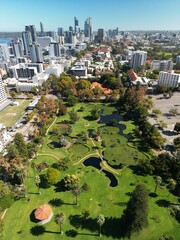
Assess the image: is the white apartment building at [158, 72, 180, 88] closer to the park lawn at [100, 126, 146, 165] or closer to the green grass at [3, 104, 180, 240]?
the park lawn at [100, 126, 146, 165]

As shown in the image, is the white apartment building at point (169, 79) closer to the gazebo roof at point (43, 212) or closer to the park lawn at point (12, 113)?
the park lawn at point (12, 113)

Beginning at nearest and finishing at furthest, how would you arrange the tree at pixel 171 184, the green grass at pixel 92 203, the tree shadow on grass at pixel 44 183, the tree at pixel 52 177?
the green grass at pixel 92 203, the tree at pixel 171 184, the tree at pixel 52 177, the tree shadow on grass at pixel 44 183

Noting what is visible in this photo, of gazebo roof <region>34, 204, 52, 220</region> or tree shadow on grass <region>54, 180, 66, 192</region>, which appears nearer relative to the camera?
gazebo roof <region>34, 204, 52, 220</region>

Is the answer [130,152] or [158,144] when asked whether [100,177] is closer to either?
[130,152]

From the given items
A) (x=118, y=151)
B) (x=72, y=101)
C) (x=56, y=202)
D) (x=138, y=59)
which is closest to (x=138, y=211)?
(x=56, y=202)

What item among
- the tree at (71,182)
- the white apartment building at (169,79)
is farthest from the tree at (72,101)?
the white apartment building at (169,79)

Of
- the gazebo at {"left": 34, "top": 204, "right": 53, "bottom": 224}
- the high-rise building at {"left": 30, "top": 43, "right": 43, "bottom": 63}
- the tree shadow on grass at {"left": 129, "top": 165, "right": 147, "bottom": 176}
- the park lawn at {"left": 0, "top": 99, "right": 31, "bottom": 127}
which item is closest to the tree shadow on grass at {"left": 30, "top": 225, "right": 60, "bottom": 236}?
the gazebo at {"left": 34, "top": 204, "right": 53, "bottom": 224}

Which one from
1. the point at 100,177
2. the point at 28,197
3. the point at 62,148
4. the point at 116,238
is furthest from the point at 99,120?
the point at 116,238
